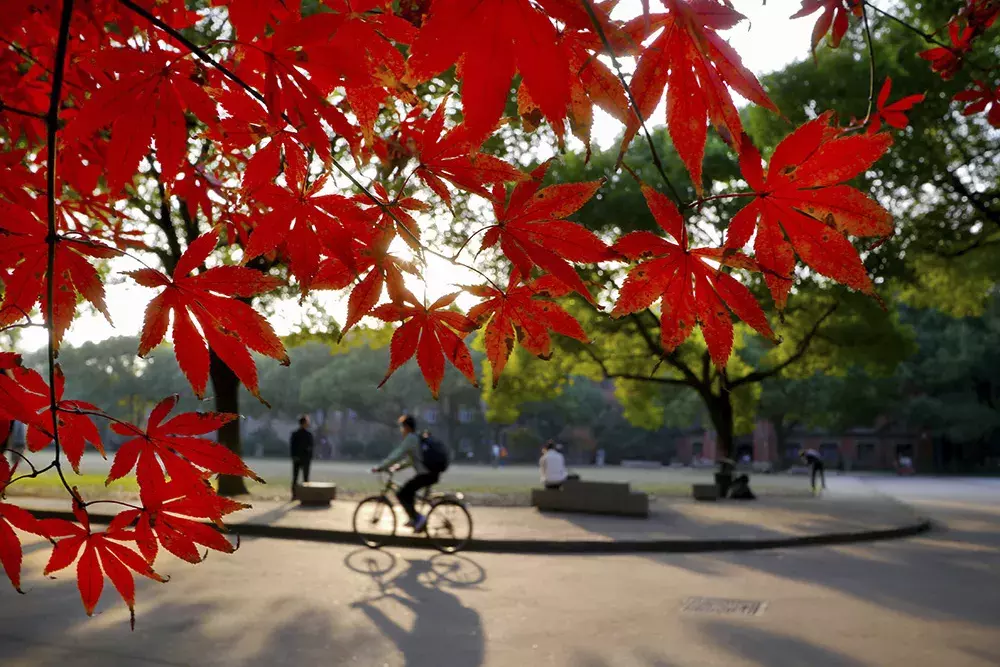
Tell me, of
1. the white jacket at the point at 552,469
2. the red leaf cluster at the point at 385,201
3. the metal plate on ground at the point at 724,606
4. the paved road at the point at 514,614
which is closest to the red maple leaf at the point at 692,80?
the red leaf cluster at the point at 385,201

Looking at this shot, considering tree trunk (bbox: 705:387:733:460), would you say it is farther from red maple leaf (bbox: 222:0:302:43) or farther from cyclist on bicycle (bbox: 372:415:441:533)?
red maple leaf (bbox: 222:0:302:43)

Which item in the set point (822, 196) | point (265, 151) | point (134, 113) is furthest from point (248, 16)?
point (822, 196)

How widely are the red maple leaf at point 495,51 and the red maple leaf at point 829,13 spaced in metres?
1.24

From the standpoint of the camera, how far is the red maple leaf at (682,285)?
1.33 meters

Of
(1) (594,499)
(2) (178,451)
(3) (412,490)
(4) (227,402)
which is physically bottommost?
(1) (594,499)

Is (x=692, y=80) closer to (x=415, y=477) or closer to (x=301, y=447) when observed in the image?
(x=415, y=477)

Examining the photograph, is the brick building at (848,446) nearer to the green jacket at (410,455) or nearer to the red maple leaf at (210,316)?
the green jacket at (410,455)

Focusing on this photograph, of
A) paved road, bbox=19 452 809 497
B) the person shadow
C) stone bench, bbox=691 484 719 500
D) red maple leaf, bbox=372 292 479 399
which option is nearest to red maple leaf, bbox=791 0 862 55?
red maple leaf, bbox=372 292 479 399

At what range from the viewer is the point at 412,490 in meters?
11.2

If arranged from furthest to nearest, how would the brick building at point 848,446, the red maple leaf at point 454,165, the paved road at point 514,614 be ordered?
the brick building at point 848,446, the paved road at point 514,614, the red maple leaf at point 454,165

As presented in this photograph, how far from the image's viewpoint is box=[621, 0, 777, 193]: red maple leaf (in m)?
1.11

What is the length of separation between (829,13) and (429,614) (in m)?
6.27

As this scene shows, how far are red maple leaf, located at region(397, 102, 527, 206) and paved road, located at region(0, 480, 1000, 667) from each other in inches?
194

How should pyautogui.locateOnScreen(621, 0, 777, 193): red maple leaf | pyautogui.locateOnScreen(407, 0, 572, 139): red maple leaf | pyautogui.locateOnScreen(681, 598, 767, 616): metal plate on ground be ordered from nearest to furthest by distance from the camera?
pyautogui.locateOnScreen(407, 0, 572, 139): red maple leaf
pyautogui.locateOnScreen(621, 0, 777, 193): red maple leaf
pyautogui.locateOnScreen(681, 598, 767, 616): metal plate on ground
